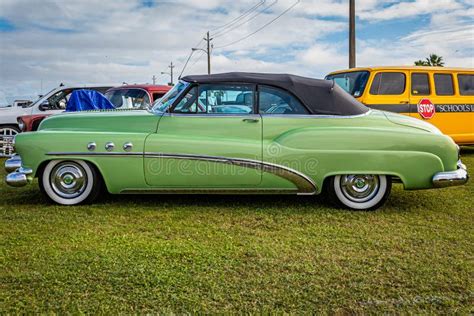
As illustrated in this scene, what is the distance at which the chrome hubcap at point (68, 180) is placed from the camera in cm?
443

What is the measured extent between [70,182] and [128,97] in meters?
4.07

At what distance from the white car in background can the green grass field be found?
4.72 metres

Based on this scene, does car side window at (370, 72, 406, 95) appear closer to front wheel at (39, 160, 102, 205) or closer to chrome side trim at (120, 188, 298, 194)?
chrome side trim at (120, 188, 298, 194)

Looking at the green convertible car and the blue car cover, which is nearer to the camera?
the green convertible car

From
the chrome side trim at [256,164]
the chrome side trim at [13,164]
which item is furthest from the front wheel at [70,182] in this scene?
the chrome side trim at [256,164]

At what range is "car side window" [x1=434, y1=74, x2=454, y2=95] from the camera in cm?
828

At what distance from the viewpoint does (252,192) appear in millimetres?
4367

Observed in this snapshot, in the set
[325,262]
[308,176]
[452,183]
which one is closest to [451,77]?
[452,183]

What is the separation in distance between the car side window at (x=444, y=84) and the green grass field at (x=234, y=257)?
4301 millimetres

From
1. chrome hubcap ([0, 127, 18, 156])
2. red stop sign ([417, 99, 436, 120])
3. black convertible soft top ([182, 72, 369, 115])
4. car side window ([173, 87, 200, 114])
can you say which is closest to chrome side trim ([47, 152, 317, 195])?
car side window ([173, 87, 200, 114])

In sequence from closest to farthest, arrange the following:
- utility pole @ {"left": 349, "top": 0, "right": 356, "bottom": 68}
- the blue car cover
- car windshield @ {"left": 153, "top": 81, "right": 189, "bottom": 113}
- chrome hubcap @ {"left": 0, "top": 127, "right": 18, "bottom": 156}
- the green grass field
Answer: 1. the green grass field
2. car windshield @ {"left": 153, "top": 81, "right": 189, "bottom": 113}
3. the blue car cover
4. chrome hubcap @ {"left": 0, "top": 127, "right": 18, "bottom": 156}
5. utility pole @ {"left": 349, "top": 0, "right": 356, "bottom": 68}

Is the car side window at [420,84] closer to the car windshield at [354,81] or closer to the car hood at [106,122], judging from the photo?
the car windshield at [354,81]

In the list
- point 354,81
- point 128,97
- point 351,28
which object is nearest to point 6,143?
point 128,97

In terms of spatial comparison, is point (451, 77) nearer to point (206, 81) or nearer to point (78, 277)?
point (206, 81)
